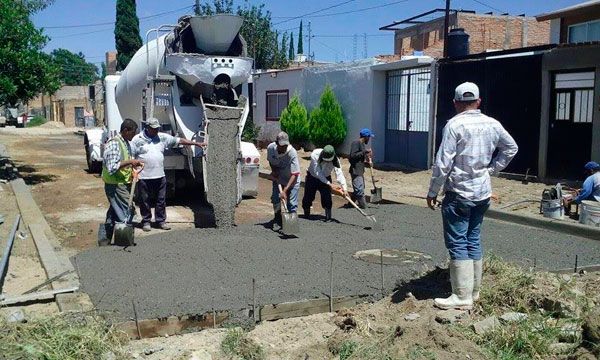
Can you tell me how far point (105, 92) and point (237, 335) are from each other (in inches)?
429

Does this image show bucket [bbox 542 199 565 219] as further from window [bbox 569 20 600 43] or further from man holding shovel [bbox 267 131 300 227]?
window [bbox 569 20 600 43]

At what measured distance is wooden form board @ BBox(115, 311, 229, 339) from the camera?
180 inches

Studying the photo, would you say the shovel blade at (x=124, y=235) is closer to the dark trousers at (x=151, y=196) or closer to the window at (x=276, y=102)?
the dark trousers at (x=151, y=196)

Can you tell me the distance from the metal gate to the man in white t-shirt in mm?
8631

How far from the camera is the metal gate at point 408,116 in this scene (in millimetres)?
15523

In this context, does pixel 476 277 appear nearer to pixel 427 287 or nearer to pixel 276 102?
pixel 427 287

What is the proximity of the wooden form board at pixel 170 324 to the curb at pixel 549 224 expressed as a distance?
18.0ft

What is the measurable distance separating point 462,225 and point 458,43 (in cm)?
1218

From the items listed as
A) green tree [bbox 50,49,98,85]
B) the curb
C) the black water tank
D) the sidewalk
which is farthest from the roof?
green tree [bbox 50,49,98,85]

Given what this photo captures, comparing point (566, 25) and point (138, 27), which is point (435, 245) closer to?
point (566, 25)

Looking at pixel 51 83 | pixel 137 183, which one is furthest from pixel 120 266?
pixel 51 83

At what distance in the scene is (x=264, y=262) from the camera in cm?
644

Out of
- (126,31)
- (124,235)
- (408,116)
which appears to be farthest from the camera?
(126,31)

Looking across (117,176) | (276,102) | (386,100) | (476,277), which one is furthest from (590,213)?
(276,102)
